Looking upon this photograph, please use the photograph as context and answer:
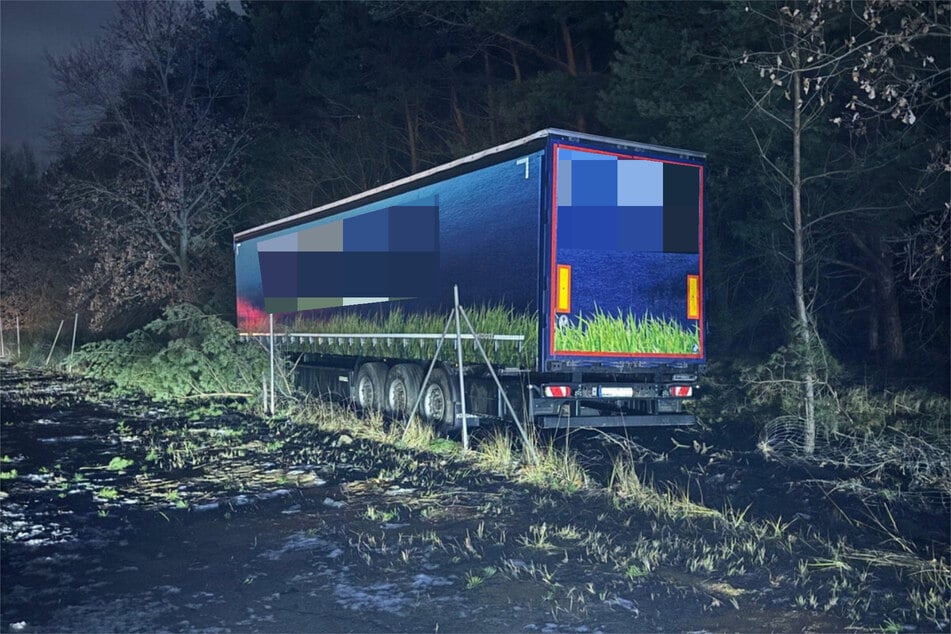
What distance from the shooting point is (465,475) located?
31.9ft

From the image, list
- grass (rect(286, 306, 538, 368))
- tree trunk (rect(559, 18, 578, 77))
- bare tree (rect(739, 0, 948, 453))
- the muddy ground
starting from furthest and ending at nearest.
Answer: tree trunk (rect(559, 18, 578, 77)) < grass (rect(286, 306, 538, 368)) < bare tree (rect(739, 0, 948, 453)) < the muddy ground

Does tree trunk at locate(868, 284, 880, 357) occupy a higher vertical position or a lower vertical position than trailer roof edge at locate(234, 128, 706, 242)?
lower

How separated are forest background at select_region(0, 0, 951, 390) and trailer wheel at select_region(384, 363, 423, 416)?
17.5 ft

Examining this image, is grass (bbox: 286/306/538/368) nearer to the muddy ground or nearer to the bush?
the bush

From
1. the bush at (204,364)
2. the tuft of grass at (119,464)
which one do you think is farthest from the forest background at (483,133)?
the tuft of grass at (119,464)

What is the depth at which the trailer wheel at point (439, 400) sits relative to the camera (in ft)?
42.1

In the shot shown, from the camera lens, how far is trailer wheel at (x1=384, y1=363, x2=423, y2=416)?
13977 millimetres

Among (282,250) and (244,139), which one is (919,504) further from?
(244,139)

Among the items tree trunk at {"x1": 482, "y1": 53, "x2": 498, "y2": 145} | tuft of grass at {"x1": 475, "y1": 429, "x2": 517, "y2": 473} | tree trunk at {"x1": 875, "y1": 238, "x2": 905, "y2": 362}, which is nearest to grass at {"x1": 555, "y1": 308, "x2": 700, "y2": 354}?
tuft of grass at {"x1": 475, "y1": 429, "x2": 517, "y2": 473}

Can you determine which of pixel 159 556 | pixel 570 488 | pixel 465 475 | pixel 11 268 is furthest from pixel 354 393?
pixel 11 268

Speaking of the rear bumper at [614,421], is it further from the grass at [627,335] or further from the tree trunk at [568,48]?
the tree trunk at [568,48]

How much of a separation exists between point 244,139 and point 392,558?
2760 cm

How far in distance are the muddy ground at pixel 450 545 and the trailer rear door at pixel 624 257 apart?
141cm

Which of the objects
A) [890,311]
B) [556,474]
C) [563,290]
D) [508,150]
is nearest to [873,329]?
[890,311]
